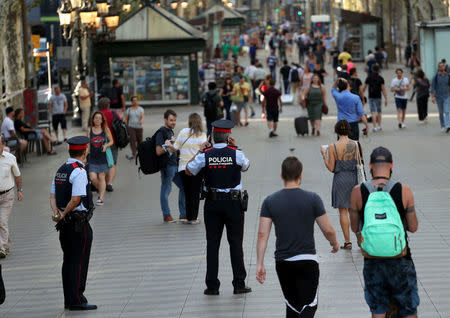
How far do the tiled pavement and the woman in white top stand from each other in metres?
0.36

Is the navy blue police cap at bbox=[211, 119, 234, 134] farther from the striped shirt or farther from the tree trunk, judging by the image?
the tree trunk

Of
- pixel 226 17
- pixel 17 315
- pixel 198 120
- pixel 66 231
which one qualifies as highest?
pixel 226 17

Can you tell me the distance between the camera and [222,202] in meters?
9.27

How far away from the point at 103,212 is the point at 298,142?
8.77m

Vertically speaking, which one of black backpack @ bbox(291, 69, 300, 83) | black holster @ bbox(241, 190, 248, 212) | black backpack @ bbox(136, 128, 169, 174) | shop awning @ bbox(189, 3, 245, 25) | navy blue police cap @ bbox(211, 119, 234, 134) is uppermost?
shop awning @ bbox(189, 3, 245, 25)

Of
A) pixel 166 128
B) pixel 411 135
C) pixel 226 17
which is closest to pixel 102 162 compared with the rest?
pixel 166 128

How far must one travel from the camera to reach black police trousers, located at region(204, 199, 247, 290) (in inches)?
365

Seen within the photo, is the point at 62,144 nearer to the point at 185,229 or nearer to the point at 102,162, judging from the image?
the point at 102,162

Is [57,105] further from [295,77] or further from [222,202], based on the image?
[222,202]

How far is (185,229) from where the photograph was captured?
13.1 metres

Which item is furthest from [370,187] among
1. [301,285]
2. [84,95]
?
[84,95]

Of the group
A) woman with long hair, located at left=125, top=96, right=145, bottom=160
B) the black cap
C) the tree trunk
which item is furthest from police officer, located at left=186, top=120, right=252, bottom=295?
the tree trunk

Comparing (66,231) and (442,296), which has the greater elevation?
(66,231)

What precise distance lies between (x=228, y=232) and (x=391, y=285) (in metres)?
2.83
